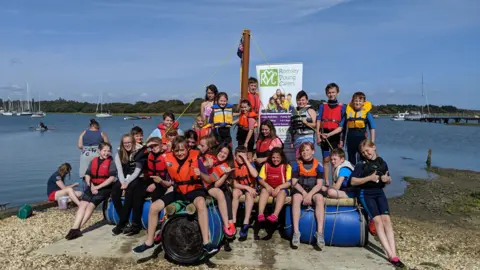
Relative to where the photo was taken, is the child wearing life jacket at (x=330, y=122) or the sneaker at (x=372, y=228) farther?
the child wearing life jacket at (x=330, y=122)

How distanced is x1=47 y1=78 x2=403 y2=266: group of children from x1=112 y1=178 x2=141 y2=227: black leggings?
2cm

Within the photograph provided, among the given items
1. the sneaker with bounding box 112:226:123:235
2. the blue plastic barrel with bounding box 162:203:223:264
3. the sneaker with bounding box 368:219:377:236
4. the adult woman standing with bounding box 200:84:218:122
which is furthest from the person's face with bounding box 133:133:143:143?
the sneaker with bounding box 368:219:377:236

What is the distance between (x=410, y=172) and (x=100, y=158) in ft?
54.9

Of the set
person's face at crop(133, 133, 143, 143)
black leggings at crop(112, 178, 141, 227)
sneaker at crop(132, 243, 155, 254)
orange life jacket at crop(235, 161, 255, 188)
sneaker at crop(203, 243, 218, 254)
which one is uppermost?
person's face at crop(133, 133, 143, 143)

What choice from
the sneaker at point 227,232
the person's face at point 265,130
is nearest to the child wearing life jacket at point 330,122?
the person's face at point 265,130

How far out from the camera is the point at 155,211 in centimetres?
509

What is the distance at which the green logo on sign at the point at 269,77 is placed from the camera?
30.4 feet

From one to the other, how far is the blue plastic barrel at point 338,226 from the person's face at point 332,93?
2.13m

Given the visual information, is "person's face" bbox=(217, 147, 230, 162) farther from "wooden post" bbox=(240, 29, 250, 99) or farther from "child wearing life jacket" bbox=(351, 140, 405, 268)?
"wooden post" bbox=(240, 29, 250, 99)

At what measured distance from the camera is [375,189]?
17.7 feet

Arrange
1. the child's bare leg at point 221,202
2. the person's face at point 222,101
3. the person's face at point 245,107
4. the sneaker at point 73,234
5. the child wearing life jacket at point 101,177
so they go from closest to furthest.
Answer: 1. the child's bare leg at point 221,202
2. the sneaker at point 73,234
3. the child wearing life jacket at point 101,177
4. the person's face at point 222,101
5. the person's face at point 245,107

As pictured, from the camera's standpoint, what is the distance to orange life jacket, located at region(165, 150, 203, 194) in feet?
17.0

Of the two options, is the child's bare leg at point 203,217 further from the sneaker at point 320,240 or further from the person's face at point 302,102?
the person's face at point 302,102

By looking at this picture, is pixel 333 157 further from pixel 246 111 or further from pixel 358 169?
pixel 246 111
